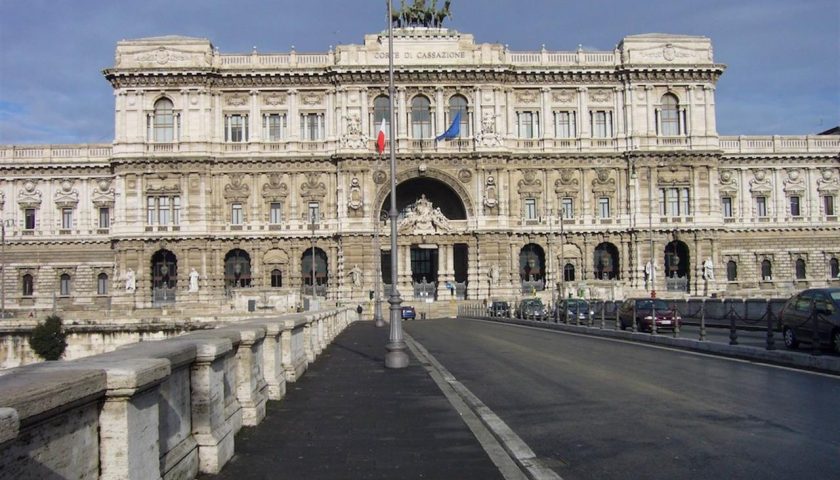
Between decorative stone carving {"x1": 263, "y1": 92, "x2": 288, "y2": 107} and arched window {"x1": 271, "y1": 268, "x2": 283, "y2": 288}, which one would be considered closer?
arched window {"x1": 271, "y1": 268, "x2": 283, "y2": 288}

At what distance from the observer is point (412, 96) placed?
72875 millimetres

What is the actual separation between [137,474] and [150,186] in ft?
226

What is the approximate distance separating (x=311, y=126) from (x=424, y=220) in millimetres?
12612

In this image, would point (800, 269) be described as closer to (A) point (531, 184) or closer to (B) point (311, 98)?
(A) point (531, 184)

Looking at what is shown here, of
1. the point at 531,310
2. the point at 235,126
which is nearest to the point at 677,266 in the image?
the point at 531,310

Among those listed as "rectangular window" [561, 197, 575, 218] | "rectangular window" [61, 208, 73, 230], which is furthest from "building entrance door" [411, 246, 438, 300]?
"rectangular window" [61, 208, 73, 230]

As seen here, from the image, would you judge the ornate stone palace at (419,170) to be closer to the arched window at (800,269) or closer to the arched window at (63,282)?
the arched window at (63,282)

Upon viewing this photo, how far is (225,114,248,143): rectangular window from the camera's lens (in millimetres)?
72938

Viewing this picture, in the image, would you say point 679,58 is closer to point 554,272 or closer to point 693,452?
point 554,272

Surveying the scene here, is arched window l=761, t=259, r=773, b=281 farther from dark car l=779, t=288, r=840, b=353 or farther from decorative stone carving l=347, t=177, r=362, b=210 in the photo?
dark car l=779, t=288, r=840, b=353

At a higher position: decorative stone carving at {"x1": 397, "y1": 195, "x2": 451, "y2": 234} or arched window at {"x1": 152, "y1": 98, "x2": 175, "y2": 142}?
arched window at {"x1": 152, "y1": 98, "x2": 175, "y2": 142}

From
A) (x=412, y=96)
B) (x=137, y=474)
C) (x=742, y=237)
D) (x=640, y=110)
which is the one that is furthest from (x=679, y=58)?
(x=137, y=474)

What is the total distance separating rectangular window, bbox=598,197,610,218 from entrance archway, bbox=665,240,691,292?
5689mm

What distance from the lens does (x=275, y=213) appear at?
2869 inches
